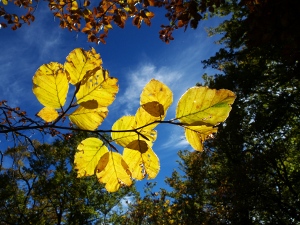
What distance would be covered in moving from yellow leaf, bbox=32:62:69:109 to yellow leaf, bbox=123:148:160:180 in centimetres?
18

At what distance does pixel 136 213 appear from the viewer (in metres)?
17.2

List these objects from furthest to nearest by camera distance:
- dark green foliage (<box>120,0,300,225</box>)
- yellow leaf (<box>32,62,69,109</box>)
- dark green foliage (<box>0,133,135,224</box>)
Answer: dark green foliage (<box>0,133,135,224</box>)
dark green foliage (<box>120,0,300,225</box>)
yellow leaf (<box>32,62,69,109</box>)

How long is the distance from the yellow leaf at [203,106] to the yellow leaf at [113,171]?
177mm

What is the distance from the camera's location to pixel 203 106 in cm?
42

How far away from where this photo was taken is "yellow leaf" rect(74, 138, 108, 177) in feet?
1.61

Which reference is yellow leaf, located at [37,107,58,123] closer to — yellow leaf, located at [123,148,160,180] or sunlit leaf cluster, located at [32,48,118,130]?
sunlit leaf cluster, located at [32,48,118,130]

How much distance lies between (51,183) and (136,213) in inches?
284

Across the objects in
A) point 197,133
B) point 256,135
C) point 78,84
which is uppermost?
point 256,135

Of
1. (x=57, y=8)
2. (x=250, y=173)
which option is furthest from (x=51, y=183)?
(x=57, y=8)

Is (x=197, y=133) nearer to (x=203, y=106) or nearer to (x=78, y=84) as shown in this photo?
(x=203, y=106)

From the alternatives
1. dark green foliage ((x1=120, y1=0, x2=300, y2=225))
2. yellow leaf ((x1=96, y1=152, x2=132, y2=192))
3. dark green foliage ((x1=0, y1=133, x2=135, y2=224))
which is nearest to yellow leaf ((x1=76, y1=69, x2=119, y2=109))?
yellow leaf ((x1=96, y1=152, x2=132, y2=192))

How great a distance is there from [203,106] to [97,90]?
0.20 metres

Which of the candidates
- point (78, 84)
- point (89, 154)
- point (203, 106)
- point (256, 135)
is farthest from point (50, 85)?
point (256, 135)

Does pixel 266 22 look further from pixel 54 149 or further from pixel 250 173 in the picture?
pixel 54 149
